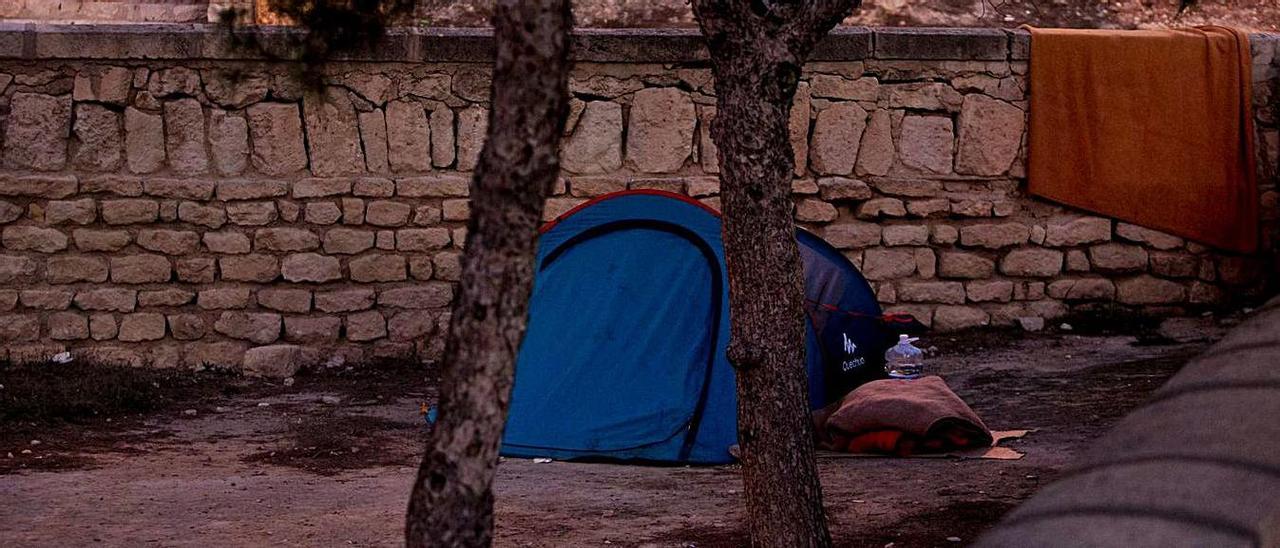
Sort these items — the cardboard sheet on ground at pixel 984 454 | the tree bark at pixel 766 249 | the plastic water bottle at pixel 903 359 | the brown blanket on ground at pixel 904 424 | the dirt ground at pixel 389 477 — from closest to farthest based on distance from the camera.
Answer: the tree bark at pixel 766 249, the dirt ground at pixel 389 477, the cardboard sheet on ground at pixel 984 454, the brown blanket on ground at pixel 904 424, the plastic water bottle at pixel 903 359

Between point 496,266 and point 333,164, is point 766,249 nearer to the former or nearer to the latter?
point 496,266

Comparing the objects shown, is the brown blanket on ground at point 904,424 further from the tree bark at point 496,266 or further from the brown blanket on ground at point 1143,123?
the tree bark at point 496,266

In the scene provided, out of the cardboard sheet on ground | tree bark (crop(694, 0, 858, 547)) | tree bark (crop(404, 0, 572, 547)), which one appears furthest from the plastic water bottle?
tree bark (crop(404, 0, 572, 547))

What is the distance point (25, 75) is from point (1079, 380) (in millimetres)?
5823

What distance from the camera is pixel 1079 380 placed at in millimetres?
7355

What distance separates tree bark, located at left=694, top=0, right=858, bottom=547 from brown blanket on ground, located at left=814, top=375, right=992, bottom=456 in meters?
1.86

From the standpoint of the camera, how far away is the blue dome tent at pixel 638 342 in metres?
6.36

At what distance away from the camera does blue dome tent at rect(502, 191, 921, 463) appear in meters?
6.36

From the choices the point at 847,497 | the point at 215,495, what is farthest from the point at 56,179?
the point at 847,497

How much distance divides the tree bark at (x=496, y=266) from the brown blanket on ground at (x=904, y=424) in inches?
144

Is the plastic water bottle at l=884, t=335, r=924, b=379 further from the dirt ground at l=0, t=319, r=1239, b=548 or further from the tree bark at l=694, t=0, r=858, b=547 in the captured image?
the tree bark at l=694, t=0, r=858, b=547

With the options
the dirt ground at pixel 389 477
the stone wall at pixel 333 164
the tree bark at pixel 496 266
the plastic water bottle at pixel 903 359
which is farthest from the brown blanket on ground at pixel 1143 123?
the tree bark at pixel 496 266

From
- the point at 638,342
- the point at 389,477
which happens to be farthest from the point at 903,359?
the point at 389,477

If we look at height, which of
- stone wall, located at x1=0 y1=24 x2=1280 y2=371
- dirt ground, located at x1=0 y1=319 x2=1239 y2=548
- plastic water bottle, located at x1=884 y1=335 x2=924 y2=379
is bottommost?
dirt ground, located at x1=0 y1=319 x2=1239 y2=548
